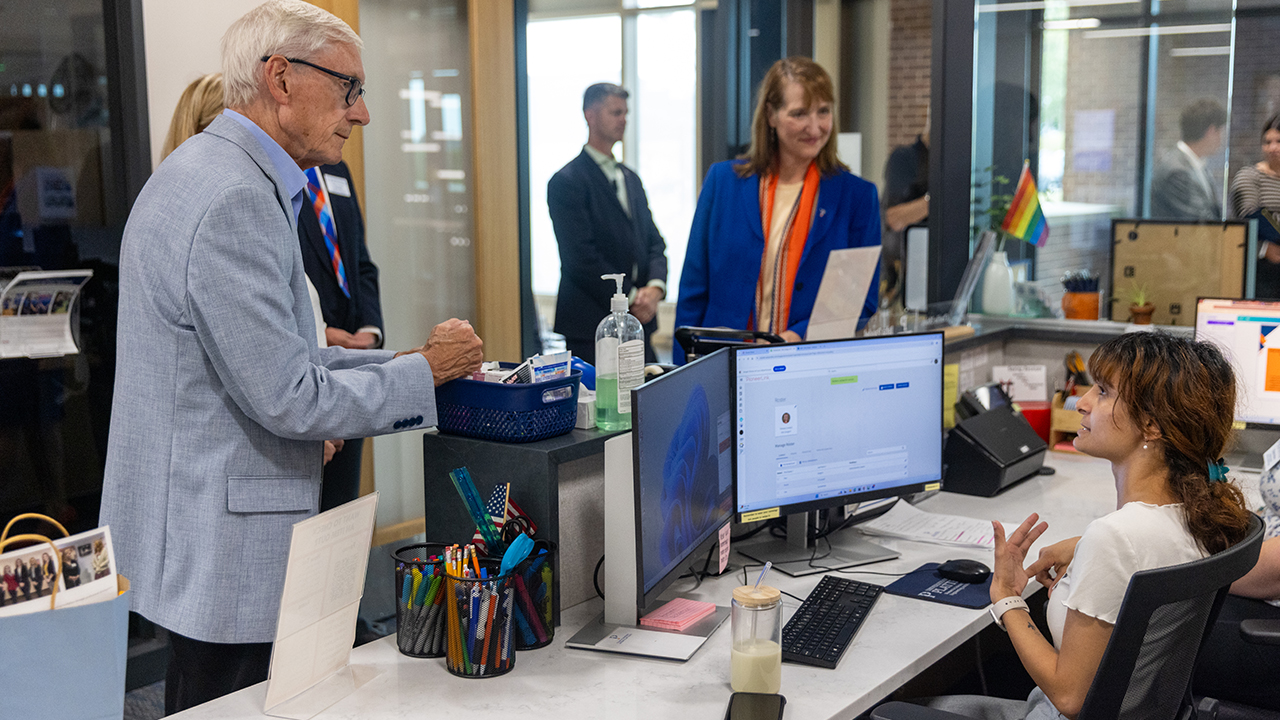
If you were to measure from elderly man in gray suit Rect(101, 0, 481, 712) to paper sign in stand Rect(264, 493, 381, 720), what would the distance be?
0.55 feet

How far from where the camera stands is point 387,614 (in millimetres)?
3334

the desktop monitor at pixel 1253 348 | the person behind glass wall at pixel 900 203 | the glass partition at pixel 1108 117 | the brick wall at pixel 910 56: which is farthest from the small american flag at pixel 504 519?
the brick wall at pixel 910 56

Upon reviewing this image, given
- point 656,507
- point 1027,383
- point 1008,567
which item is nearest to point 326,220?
point 656,507

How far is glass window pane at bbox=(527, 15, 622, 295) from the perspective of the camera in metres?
9.14

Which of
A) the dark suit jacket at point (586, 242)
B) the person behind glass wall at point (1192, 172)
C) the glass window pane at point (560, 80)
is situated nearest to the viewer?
the person behind glass wall at point (1192, 172)

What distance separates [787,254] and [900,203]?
3.67 metres

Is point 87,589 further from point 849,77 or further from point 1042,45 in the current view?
point 849,77

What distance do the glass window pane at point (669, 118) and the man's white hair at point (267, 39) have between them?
23.1 ft

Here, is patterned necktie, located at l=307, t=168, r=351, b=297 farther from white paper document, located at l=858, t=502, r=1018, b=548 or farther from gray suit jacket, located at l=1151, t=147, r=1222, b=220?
gray suit jacket, located at l=1151, t=147, r=1222, b=220

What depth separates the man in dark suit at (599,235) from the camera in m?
4.13

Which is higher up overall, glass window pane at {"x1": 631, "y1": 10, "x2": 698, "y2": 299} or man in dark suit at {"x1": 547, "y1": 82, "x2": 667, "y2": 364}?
glass window pane at {"x1": 631, "y1": 10, "x2": 698, "y2": 299}

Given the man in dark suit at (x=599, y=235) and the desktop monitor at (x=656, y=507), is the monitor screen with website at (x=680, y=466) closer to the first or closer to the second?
the desktop monitor at (x=656, y=507)

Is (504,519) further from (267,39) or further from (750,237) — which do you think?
(750,237)

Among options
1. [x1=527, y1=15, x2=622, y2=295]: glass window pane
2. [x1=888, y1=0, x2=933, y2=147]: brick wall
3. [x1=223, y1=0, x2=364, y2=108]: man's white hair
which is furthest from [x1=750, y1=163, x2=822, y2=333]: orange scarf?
[x1=527, y1=15, x2=622, y2=295]: glass window pane
